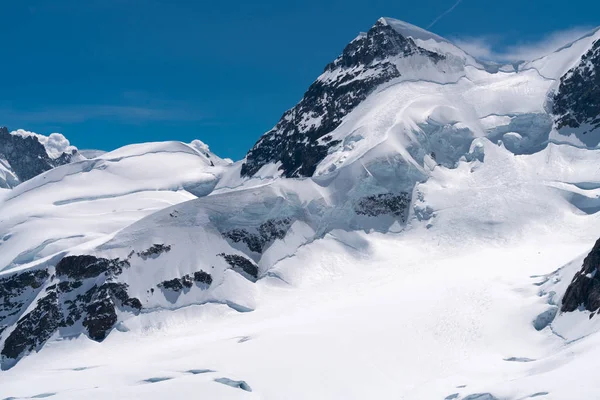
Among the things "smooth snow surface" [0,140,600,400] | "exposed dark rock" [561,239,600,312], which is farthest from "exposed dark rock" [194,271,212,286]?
"exposed dark rock" [561,239,600,312]

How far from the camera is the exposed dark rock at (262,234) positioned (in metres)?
107

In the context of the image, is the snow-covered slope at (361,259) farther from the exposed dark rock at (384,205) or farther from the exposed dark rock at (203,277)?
the exposed dark rock at (384,205)

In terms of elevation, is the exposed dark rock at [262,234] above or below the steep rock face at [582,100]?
below

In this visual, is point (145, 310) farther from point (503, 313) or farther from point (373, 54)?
point (373, 54)

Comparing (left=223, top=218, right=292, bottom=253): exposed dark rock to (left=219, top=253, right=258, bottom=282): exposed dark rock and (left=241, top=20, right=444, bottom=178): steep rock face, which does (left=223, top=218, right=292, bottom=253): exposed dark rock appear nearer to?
(left=219, top=253, right=258, bottom=282): exposed dark rock

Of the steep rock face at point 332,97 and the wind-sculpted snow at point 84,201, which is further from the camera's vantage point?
the steep rock face at point 332,97

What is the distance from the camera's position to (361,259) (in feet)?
342

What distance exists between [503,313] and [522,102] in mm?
73361

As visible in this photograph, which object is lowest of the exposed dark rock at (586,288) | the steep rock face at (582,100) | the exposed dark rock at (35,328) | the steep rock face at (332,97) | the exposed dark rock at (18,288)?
the exposed dark rock at (586,288)

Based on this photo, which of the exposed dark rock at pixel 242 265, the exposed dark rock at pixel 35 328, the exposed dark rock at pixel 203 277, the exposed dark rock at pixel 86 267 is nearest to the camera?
the exposed dark rock at pixel 35 328

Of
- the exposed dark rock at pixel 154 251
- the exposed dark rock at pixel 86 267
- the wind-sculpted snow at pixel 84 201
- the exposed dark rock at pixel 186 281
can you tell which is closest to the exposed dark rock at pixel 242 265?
the exposed dark rock at pixel 186 281

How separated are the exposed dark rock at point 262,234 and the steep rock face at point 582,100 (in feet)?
181

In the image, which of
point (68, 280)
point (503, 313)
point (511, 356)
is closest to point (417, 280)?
point (503, 313)

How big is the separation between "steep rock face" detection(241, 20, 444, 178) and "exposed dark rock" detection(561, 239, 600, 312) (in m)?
71.7
